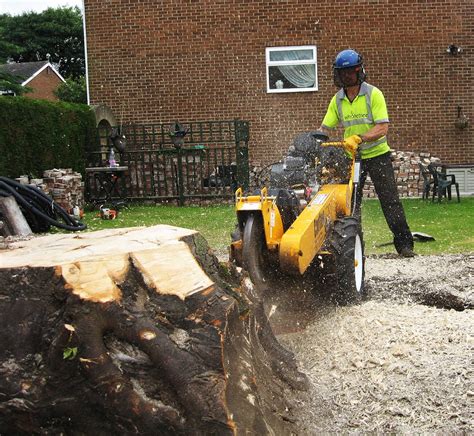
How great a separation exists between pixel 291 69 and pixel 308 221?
13032mm

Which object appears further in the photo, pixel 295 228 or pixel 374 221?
pixel 374 221

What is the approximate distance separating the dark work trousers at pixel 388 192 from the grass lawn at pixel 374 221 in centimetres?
80

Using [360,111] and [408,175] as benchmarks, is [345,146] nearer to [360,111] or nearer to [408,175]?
[360,111]

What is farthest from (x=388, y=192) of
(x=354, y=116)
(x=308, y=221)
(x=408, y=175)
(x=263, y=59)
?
(x=263, y=59)

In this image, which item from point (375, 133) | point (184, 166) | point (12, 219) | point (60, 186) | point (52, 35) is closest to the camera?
point (375, 133)

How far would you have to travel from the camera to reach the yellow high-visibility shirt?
7.57 metres

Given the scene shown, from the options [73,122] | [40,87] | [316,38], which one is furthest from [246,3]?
[40,87]

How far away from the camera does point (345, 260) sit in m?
6.18

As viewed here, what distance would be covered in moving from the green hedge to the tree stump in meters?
9.45

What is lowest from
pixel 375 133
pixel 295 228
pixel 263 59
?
pixel 295 228

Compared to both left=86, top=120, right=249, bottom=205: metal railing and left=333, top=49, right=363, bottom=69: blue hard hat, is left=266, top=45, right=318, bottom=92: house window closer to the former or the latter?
left=86, top=120, right=249, bottom=205: metal railing

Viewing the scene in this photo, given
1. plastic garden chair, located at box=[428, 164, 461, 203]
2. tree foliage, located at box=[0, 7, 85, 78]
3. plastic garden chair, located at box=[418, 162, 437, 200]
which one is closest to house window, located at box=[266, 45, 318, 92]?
plastic garden chair, located at box=[418, 162, 437, 200]

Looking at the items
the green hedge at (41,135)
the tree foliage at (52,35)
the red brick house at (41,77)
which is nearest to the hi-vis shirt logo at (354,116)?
the green hedge at (41,135)

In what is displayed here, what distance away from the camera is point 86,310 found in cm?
344
